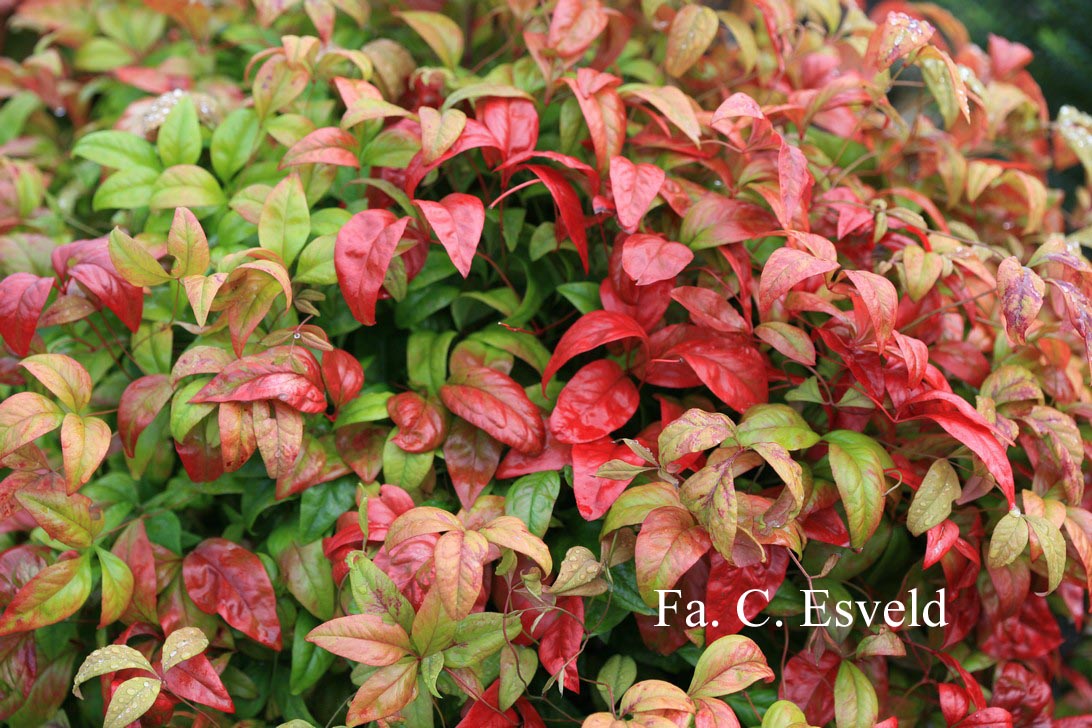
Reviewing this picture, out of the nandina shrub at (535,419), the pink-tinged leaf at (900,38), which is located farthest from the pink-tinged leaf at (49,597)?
the pink-tinged leaf at (900,38)

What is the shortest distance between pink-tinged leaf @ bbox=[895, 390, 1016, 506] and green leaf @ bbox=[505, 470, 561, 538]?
359 mm

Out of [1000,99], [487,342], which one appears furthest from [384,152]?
[1000,99]

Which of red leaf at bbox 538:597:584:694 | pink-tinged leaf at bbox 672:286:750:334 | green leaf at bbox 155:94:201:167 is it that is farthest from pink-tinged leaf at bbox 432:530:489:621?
green leaf at bbox 155:94:201:167

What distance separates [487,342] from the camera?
3.44 ft

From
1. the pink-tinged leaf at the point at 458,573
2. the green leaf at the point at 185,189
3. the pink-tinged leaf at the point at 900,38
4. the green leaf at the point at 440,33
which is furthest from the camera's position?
the green leaf at the point at 440,33

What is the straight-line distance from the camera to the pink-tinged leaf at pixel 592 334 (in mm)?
917

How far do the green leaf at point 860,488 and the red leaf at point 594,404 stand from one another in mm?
Result: 219

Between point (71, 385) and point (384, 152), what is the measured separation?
43 centimetres

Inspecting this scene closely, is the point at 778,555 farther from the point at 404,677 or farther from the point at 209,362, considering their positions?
the point at 209,362

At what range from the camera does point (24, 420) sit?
873 mm

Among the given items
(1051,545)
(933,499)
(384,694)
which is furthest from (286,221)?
(1051,545)

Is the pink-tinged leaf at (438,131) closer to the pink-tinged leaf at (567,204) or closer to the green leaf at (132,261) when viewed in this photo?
the pink-tinged leaf at (567,204)

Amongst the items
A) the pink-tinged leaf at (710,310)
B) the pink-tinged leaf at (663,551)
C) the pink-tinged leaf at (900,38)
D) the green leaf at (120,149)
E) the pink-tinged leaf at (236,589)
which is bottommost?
the pink-tinged leaf at (236,589)

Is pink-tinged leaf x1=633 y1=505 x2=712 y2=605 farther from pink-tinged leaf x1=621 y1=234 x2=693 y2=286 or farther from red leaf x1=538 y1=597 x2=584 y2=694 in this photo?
pink-tinged leaf x1=621 y1=234 x2=693 y2=286
